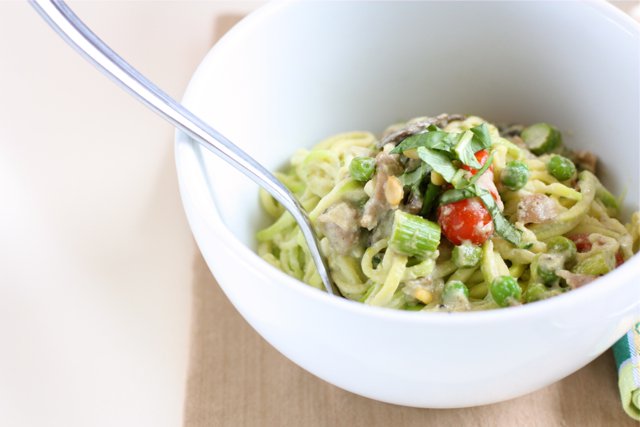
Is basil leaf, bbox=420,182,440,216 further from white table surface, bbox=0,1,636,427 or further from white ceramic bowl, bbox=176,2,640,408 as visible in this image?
white table surface, bbox=0,1,636,427

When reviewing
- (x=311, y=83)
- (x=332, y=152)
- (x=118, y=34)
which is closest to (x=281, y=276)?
(x=332, y=152)

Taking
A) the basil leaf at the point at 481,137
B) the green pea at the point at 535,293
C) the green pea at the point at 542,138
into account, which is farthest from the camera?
the green pea at the point at 542,138

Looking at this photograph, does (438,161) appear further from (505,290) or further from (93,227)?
(93,227)

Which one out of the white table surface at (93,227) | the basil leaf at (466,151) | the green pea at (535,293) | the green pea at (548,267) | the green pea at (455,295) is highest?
the basil leaf at (466,151)

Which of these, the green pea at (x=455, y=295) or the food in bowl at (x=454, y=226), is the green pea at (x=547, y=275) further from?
the green pea at (x=455, y=295)

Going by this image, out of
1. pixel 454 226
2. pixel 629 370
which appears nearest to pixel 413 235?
pixel 454 226

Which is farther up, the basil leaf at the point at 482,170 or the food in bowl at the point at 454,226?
the basil leaf at the point at 482,170

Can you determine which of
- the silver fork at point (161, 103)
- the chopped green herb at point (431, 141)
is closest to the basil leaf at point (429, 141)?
the chopped green herb at point (431, 141)
